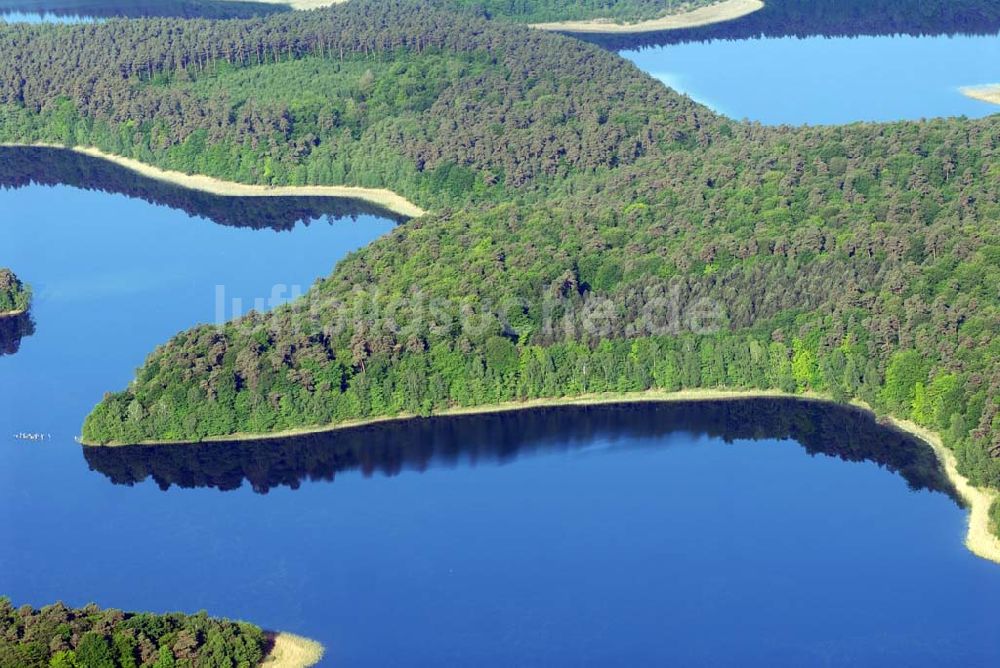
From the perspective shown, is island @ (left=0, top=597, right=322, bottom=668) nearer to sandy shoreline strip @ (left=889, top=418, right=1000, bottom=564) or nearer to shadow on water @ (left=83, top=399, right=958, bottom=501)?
shadow on water @ (left=83, top=399, right=958, bottom=501)

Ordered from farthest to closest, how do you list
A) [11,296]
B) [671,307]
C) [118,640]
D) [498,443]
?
[11,296] → [671,307] → [498,443] → [118,640]

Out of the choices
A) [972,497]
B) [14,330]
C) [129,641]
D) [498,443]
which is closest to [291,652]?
[129,641]

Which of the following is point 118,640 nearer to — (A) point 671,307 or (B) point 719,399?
(B) point 719,399

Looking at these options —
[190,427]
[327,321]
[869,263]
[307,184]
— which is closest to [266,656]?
[190,427]

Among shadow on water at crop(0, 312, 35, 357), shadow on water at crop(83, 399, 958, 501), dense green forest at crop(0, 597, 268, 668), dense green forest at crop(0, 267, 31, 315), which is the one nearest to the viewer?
dense green forest at crop(0, 597, 268, 668)

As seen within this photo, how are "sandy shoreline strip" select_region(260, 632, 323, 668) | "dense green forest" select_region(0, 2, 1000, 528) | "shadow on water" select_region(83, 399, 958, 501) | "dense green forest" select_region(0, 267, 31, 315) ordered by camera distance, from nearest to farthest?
"sandy shoreline strip" select_region(260, 632, 323, 668), "shadow on water" select_region(83, 399, 958, 501), "dense green forest" select_region(0, 2, 1000, 528), "dense green forest" select_region(0, 267, 31, 315)

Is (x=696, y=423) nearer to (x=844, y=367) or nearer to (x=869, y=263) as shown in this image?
(x=844, y=367)

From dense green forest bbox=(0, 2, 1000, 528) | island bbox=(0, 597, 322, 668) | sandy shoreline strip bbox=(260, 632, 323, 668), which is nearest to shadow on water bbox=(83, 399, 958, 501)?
dense green forest bbox=(0, 2, 1000, 528)
